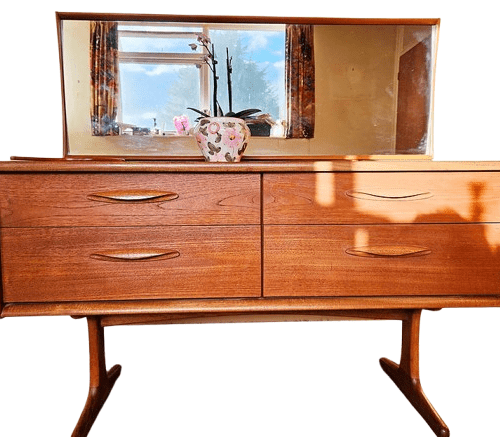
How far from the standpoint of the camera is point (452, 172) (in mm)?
1012

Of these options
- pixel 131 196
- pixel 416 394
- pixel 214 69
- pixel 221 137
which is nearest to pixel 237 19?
pixel 214 69

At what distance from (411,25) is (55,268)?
1505 mm

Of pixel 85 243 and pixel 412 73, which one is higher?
pixel 412 73

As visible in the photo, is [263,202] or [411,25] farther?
[411,25]

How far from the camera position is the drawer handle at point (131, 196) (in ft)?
3.19

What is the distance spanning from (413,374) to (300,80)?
1.17 m

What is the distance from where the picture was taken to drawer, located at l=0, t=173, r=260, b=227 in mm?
955

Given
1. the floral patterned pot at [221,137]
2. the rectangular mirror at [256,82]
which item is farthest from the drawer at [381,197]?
the rectangular mirror at [256,82]

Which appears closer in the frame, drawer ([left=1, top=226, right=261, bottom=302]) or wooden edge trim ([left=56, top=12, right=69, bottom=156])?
drawer ([left=1, top=226, right=261, bottom=302])

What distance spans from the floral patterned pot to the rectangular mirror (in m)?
0.18

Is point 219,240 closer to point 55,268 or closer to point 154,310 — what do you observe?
point 154,310

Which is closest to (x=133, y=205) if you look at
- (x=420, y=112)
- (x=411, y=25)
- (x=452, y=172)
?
(x=452, y=172)

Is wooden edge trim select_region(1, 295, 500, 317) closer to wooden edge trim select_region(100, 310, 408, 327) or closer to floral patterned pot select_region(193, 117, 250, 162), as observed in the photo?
wooden edge trim select_region(100, 310, 408, 327)

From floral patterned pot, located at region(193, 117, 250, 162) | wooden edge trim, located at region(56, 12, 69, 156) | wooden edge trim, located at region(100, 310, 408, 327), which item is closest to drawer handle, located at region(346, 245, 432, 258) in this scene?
wooden edge trim, located at region(100, 310, 408, 327)
